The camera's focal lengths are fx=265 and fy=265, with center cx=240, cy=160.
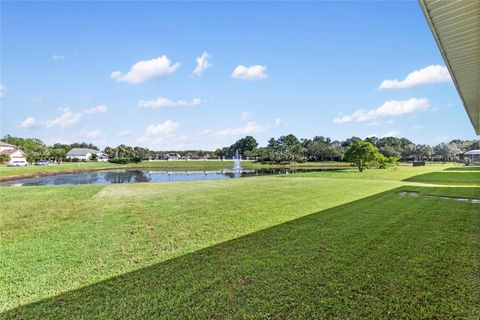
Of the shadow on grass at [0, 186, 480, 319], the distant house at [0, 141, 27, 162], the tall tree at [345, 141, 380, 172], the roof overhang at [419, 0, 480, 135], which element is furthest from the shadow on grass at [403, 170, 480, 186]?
the distant house at [0, 141, 27, 162]

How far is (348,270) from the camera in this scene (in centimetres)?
305

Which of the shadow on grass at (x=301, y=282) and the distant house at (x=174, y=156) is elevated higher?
the distant house at (x=174, y=156)

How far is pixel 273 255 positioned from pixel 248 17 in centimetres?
1447

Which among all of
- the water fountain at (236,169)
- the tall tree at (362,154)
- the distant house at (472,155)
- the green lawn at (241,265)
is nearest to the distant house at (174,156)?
the water fountain at (236,169)

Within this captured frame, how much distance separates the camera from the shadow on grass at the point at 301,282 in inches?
89.7

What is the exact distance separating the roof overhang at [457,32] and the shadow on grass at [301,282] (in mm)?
2969

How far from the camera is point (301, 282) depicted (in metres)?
2.76

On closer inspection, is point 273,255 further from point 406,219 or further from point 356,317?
point 406,219

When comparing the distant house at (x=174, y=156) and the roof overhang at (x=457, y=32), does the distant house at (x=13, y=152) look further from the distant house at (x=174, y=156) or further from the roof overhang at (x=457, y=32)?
the roof overhang at (x=457, y=32)

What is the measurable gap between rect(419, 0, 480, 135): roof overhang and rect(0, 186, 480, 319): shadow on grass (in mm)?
2969

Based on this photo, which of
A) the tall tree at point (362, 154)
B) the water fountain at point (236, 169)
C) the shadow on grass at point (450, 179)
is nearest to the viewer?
the shadow on grass at point (450, 179)

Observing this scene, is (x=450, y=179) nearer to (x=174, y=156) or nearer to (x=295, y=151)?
(x=295, y=151)

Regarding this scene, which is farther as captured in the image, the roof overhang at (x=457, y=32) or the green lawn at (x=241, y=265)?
the roof overhang at (x=457, y=32)

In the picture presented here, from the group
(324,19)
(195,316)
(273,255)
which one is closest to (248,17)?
(324,19)
